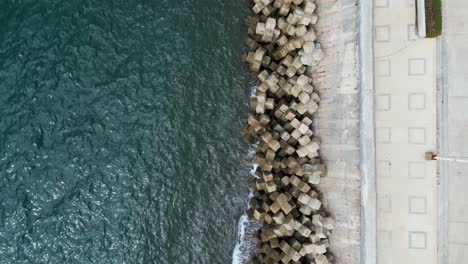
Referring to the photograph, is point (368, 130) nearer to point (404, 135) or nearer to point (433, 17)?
point (404, 135)

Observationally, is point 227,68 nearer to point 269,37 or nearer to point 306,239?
point 269,37

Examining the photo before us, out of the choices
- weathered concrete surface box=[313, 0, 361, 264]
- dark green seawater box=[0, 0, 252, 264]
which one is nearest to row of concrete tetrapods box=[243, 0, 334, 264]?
weathered concrete surface box=[313, 0, 361, 264]

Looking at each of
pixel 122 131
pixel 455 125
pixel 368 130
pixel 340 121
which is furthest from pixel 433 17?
pixel 122 131

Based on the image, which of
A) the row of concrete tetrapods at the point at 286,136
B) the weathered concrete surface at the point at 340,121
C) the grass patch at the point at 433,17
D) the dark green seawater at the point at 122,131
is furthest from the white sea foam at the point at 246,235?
the grass patch at the point at 433,17

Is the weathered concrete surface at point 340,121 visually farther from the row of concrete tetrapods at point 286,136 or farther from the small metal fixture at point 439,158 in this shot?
the small metal fixture at point 439,158

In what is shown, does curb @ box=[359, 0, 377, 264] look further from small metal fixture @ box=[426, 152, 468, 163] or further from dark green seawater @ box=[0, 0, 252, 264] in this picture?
dark green seawater @ box=[0, 0, 252, 264]
